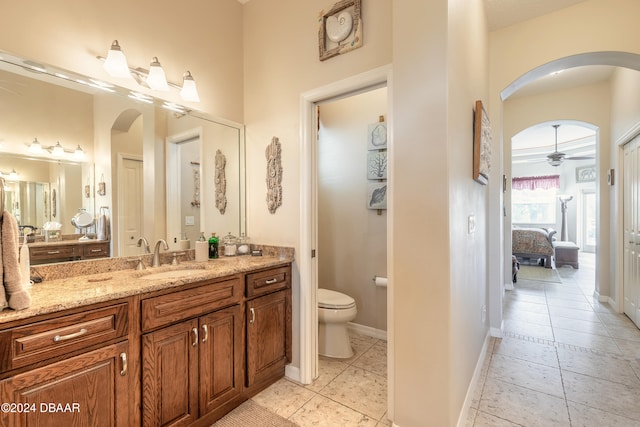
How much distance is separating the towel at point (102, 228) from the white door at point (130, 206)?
2.8 inches

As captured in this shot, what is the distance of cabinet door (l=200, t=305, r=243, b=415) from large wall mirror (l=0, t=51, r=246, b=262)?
0.74 m

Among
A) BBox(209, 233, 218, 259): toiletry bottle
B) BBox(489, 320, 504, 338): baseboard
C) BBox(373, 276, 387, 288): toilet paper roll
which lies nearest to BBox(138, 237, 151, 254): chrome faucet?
BBox(209, 233, 218, 259): toiletry bottle

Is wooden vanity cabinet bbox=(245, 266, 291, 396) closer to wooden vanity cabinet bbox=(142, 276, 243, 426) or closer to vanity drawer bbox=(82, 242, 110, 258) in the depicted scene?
wooden vanity cabinet bbox=(142, 276, 243, 426)

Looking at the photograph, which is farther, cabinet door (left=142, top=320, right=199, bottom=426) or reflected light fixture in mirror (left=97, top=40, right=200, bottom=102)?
reflected light fixture in mirror (left=97, top=40, right=200, bottom=102)

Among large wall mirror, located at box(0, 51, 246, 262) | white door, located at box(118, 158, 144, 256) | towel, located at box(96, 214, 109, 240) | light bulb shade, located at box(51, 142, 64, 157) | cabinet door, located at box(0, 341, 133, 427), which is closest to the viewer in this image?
cabinet door, located at box(0, 341, 133, 427)

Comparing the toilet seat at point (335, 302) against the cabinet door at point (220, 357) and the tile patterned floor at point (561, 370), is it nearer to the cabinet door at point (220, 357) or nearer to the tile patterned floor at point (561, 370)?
the cabinet door at point (220, 357)

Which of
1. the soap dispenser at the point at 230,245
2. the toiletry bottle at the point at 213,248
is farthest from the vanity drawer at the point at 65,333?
the soap dispenser at the point at 230,245

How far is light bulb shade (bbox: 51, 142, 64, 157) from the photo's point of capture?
1598 mm

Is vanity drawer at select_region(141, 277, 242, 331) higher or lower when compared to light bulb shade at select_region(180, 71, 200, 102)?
lower

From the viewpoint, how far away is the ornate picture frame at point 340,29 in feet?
6.17

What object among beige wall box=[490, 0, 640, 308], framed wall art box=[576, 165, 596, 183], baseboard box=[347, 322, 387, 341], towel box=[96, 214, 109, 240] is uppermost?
beige wall box=[490, 0, 640, 308]

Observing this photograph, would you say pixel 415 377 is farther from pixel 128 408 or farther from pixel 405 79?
pixel 405 79

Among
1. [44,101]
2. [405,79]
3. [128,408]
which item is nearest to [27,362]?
[128,408]

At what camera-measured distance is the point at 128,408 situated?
1279 mm
